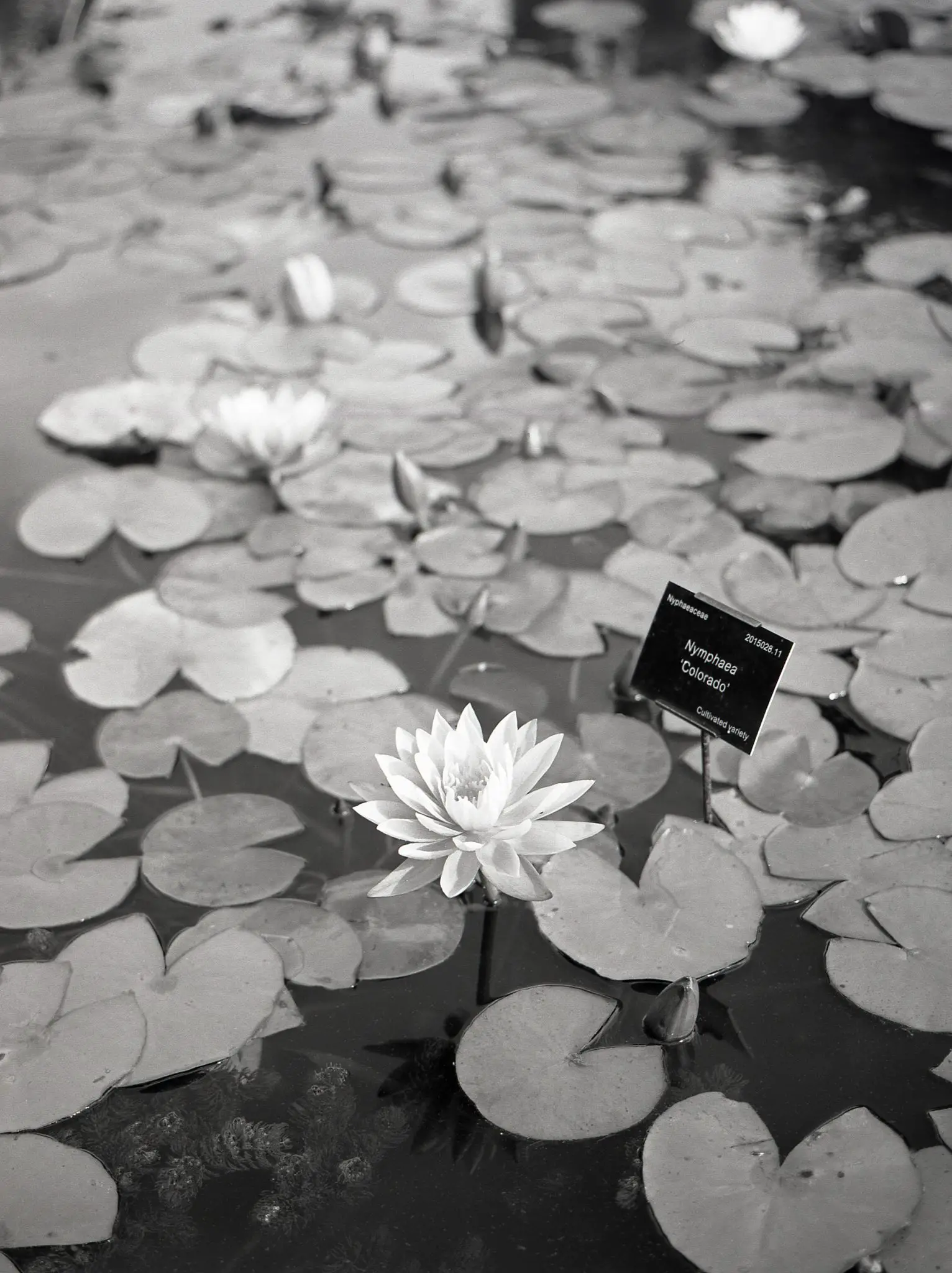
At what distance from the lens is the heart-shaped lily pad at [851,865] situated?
1631 mm

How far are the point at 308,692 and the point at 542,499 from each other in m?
0.71

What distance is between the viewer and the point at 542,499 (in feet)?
8.02

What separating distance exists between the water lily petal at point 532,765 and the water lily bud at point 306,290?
5.89 ft

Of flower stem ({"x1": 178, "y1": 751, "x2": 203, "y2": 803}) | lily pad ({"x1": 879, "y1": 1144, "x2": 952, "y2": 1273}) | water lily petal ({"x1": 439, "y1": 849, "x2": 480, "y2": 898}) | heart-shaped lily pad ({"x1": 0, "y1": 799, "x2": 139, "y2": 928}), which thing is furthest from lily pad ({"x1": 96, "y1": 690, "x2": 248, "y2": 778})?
lily pad ({"x1": 879, "y1": 1144, "x2": 952, "y2": 1273})

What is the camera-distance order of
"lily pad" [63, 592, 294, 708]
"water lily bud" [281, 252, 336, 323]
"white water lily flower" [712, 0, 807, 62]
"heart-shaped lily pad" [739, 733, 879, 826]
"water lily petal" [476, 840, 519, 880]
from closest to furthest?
"water lily petal" [476, 840, 519, 880] < "heart-shaped lily pad" [739, 733, 879, 826] < "lily pad" [63, 592, 294, 708] < "water lily bud" [281, 252, 336, 323] < "white water lily flower" [712, 0, 807, 62]

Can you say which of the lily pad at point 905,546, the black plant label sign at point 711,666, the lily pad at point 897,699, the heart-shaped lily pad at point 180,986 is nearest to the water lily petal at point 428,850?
the heart-shaped lily pad at point 180,986

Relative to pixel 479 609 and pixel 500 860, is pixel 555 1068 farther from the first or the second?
pixel 479 609

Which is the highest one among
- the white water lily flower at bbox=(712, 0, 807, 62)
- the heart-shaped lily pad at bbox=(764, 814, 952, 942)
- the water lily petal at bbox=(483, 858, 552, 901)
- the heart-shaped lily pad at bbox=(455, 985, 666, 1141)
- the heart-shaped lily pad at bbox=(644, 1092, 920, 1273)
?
the white water lily flower at bbox=(712, 0, 807, 62)

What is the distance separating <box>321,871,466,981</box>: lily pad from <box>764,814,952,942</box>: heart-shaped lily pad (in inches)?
18.6

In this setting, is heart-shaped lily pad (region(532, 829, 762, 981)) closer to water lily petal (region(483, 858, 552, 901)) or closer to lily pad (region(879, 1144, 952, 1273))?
water lily petal (region(483, 858, 552, 901))

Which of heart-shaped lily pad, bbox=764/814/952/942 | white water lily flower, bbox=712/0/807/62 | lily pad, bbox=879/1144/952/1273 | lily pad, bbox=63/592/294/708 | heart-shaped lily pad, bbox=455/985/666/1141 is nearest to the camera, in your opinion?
lily pad, bbox=879/1144/952/1273

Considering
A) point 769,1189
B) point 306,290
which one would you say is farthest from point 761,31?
point 769,1189

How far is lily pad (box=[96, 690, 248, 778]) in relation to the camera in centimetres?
192

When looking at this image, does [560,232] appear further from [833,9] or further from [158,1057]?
[158,1057]
